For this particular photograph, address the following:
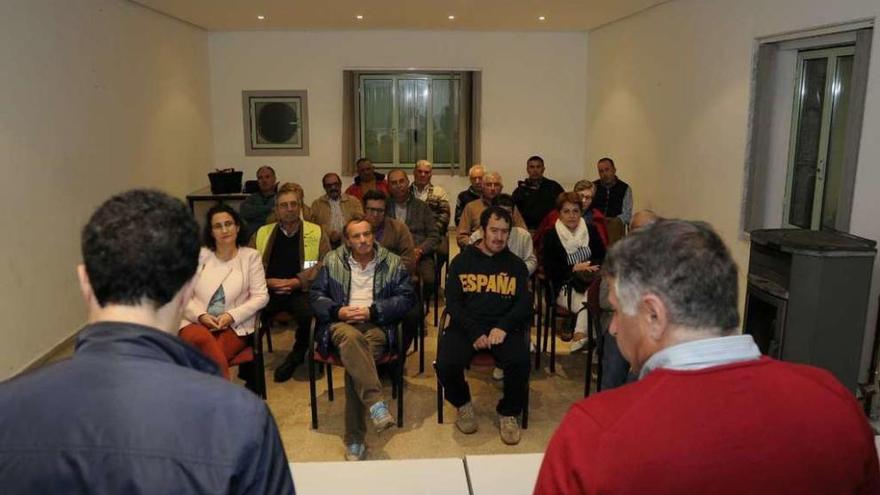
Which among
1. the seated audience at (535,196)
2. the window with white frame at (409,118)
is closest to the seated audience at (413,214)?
the seated audience at (535,196)

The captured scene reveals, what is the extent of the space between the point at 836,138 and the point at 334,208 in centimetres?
364

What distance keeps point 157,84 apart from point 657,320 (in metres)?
6.46

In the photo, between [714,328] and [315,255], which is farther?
[315,255]

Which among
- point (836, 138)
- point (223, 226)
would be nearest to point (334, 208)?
point (223, 226)

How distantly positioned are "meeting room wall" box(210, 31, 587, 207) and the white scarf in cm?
429

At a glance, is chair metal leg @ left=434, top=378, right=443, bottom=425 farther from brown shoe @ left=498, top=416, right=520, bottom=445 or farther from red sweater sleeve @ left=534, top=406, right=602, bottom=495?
red sweater sleeve @ left=534, top=406, right=602, bottom=495

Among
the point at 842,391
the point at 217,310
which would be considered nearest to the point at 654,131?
the point at 217,310

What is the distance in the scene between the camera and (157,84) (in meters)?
6.52

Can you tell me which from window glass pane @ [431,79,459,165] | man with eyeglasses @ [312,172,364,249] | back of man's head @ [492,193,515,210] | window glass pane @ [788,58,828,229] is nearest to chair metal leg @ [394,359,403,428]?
back of man's head @ [492,193,515,210]

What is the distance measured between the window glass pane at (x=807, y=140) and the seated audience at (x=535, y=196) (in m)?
2.18

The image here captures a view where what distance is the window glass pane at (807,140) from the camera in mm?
4266

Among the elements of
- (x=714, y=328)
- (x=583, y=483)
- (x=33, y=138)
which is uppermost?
(x=33, y=138)

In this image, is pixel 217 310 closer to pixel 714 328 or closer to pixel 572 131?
pixel 714 328

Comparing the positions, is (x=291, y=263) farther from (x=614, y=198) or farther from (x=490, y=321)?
(x=614, y=198)
